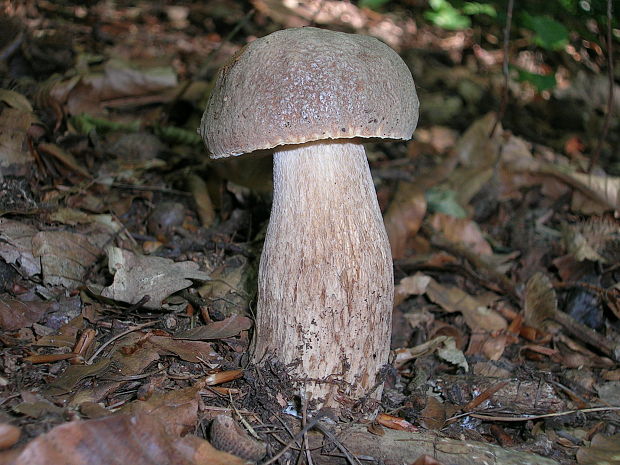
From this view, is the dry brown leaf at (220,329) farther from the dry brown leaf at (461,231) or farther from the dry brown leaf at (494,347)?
the dry brown leaf at (461,231)

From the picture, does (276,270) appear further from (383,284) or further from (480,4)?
(480,4)

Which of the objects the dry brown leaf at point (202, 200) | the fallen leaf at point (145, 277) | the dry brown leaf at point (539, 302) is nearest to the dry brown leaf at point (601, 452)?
the dry brown leaf at point (539, 302)

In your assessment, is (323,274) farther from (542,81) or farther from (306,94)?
(542,81)

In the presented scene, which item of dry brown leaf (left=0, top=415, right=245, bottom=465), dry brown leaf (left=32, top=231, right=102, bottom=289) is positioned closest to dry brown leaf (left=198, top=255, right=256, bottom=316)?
dry brown leaf (left=32, top=231, right=102, bottom=289)

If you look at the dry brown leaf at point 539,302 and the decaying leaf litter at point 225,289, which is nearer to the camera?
the decaying leaf litter at point 225,289

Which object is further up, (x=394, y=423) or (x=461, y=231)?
(x=394, y=423)

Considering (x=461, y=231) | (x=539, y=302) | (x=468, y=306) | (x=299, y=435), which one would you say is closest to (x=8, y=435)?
(x=299, y=435)

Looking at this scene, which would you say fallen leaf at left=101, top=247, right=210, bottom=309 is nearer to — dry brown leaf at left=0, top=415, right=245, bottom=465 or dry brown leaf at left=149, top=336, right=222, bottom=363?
dry brown leaf at left=149, top=336, right=222, bottom=363

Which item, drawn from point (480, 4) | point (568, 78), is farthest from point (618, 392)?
point (568, 78)
